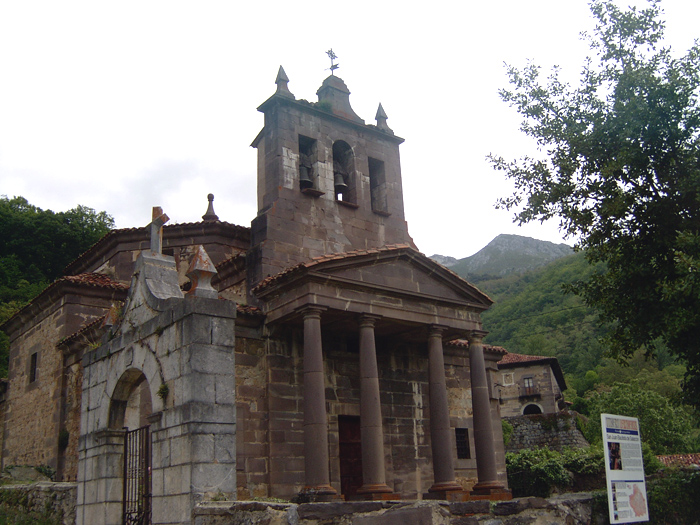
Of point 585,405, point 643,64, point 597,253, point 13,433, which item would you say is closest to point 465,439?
point 597,253

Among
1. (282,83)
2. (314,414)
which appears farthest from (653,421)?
(282,83)

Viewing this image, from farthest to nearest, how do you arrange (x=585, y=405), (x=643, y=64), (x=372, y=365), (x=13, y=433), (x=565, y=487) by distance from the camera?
1. (x=585, y=405)
2. (x=565, y=487)
3. (x=13, y=433)
4. (x=372, y=365)
5. (x=643, y=64)

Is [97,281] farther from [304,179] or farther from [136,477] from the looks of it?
[136,477]

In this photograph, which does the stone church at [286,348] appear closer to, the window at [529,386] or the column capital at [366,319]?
the column capital at [366,319]

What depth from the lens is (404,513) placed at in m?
8.22

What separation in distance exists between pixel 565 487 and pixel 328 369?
12.8 m

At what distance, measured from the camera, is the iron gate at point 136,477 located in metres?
9.01

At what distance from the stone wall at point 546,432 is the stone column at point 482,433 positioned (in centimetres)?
2363

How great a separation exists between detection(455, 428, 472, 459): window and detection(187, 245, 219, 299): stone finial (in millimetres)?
11752

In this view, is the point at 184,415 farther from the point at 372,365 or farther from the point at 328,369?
the point at 328,369

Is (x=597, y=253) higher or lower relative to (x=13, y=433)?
higher

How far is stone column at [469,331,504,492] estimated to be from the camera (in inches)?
616

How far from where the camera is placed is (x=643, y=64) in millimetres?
11242

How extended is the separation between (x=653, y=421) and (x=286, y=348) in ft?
107
